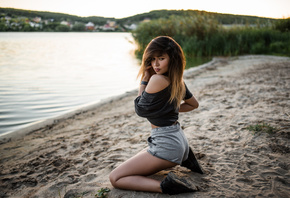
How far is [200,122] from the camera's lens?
3.65 metres

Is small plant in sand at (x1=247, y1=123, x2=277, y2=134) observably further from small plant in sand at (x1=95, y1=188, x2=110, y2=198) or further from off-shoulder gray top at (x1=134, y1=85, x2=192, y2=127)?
small plant in sand at (x1=95, y1=188, x2=110, y2=198)

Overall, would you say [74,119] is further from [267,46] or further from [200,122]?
[267,46]

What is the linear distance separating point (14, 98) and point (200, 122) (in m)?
5.72

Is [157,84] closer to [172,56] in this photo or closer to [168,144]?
[172,56]

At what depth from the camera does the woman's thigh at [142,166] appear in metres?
1.94

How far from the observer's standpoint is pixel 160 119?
1945 millimetres

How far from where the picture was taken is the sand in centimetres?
209

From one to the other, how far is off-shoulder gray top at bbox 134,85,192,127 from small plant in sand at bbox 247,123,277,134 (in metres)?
1.70

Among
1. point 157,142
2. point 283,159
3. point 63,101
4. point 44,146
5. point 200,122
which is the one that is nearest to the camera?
point 157,142

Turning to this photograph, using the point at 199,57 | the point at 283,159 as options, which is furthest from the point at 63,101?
the point at 199,57

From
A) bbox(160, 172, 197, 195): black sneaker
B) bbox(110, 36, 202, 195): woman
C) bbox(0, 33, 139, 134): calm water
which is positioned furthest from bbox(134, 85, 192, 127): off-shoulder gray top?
bbox(0, 33, 139, 134): calm water

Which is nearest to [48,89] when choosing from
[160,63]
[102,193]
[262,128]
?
[102,193]

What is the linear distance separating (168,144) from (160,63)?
2.40ft

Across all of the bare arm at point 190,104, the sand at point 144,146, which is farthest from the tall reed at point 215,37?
the bare arm at point 190,104
